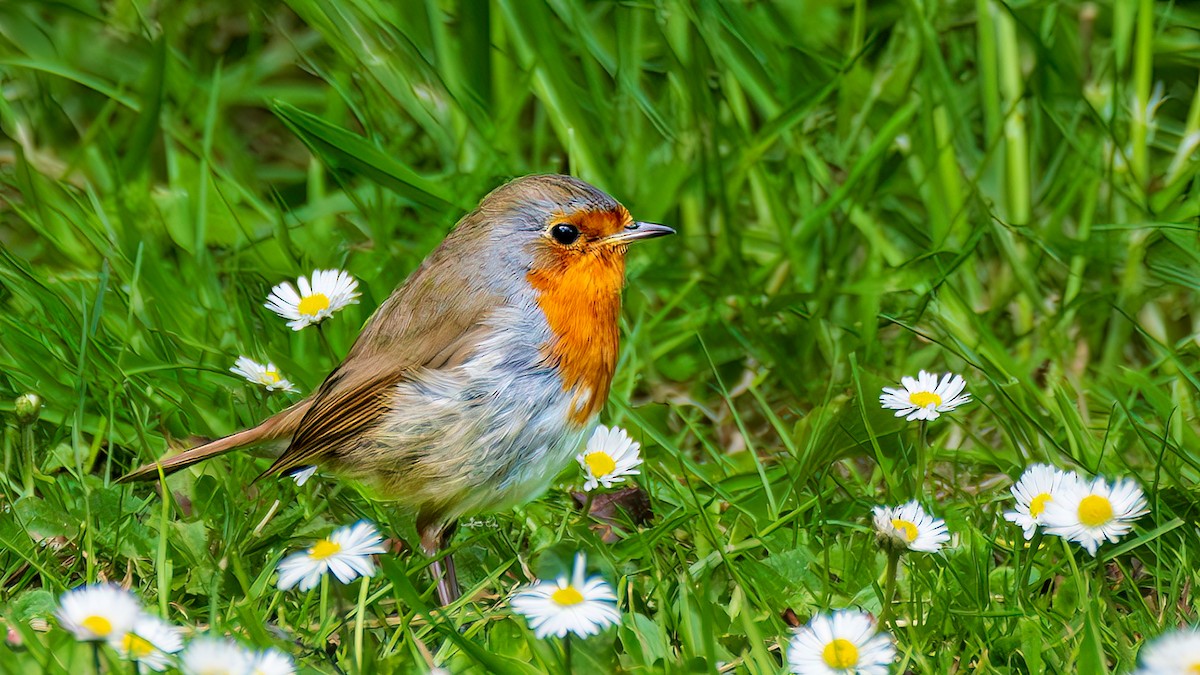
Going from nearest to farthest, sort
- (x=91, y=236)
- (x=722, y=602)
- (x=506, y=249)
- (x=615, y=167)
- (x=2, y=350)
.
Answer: (x=722, y=602) < (x=506, y=249) < (x=2, y=350) < (x=91, y=236) < (x=615, y=167)

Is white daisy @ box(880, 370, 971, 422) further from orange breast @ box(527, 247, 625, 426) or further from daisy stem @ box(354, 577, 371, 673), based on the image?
daisy stem @ box(354, 577, 371, 673)

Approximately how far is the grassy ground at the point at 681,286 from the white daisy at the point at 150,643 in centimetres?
14

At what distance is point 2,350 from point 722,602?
6.20 feet

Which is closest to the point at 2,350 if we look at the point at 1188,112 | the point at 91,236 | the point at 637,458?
the point at 91,236

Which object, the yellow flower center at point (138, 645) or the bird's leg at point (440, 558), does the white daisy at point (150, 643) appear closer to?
the yellow flower center at point (138, 645)

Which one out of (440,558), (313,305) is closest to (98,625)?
(440,558)

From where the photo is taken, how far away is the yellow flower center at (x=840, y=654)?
7.98 feet

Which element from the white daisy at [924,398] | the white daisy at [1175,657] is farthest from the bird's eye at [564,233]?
the white daisy at [1175,657]

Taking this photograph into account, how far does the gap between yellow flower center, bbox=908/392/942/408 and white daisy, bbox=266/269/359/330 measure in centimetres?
131

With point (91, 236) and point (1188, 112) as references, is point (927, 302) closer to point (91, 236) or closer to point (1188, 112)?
point (1188, 112)

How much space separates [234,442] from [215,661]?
3.35 ft

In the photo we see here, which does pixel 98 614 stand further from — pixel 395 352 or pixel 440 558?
pixel 395 352

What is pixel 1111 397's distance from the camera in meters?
3.75

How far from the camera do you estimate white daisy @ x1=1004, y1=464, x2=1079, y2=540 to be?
9.32 feet
